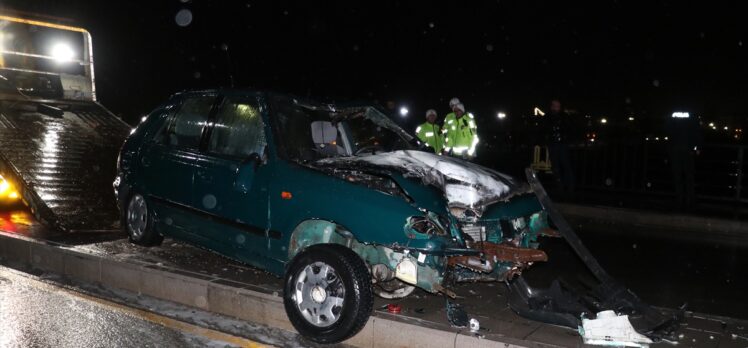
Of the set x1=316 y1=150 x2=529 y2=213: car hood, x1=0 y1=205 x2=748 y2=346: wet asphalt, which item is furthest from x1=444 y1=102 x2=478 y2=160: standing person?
x1=316 y1=150 x2=529 y2=213: car hood

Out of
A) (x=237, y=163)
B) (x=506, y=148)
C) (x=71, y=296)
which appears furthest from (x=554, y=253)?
(x=506, y=148)

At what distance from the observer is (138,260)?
595 centimetres

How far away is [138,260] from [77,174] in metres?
3.11

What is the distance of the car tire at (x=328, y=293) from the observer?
4.11 meters

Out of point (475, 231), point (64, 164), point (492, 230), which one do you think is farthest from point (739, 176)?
point (64, 164)

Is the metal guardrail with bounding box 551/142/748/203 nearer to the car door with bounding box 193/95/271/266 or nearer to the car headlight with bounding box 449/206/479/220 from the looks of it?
the car headlight with bounding box 449/206/479/220

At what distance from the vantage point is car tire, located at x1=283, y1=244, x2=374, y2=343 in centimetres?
411

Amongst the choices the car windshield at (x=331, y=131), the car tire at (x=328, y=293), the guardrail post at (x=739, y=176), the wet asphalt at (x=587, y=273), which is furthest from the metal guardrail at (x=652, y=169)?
the car tire at (x=328, y=293)

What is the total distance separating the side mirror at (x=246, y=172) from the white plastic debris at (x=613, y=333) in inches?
107

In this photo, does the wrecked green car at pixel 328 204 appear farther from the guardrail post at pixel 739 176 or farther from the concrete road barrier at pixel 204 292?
the guardrail post at pixel 739 176

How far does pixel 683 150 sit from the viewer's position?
10.7 m

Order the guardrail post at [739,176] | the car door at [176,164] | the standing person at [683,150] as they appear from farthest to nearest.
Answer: the guardrail post at [739,176], the standing person at [683,150], the car door at [176,164]

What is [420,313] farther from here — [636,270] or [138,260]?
[636,270]

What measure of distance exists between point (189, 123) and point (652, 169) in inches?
386
